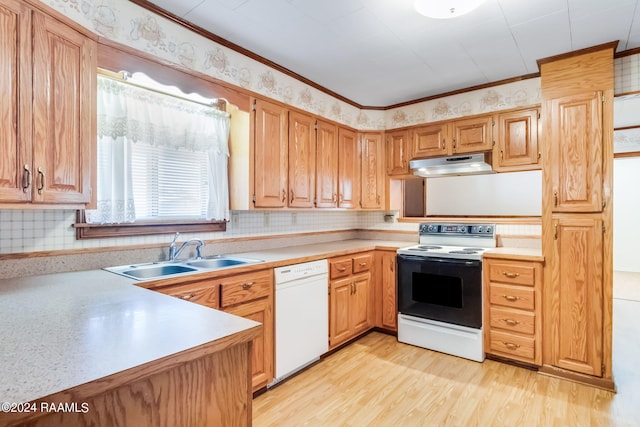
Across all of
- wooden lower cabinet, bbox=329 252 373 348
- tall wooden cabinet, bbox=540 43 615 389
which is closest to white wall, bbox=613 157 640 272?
tall wooden cabinet, bbox=540 43 615 389

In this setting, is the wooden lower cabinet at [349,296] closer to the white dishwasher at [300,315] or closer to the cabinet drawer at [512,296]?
the white dishwasher at [300,315]

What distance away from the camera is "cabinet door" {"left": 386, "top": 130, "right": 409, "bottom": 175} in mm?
3691

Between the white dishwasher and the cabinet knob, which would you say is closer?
the white dishwasher

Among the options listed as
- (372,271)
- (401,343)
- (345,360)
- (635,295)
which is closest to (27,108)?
(345,360)

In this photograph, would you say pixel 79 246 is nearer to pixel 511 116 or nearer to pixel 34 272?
pixel 34 272

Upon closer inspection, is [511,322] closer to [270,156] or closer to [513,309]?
[513,309]

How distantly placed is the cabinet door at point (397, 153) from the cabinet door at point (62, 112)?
2864 millimetres

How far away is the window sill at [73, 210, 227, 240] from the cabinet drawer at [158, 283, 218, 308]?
641 mm

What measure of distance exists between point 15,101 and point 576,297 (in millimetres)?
3509

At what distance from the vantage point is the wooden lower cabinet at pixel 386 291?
331 centimetres

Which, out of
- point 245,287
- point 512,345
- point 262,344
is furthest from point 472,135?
point 262,344

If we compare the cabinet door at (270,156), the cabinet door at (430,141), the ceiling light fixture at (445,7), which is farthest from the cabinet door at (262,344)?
the cabinet door at (430,141)

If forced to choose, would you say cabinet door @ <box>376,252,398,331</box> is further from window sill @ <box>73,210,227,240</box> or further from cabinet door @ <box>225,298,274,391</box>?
window sill @ <box>73,210,227,240</box>

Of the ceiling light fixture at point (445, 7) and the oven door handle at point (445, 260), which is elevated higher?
the ceiling light fixture at point (445, 7)
